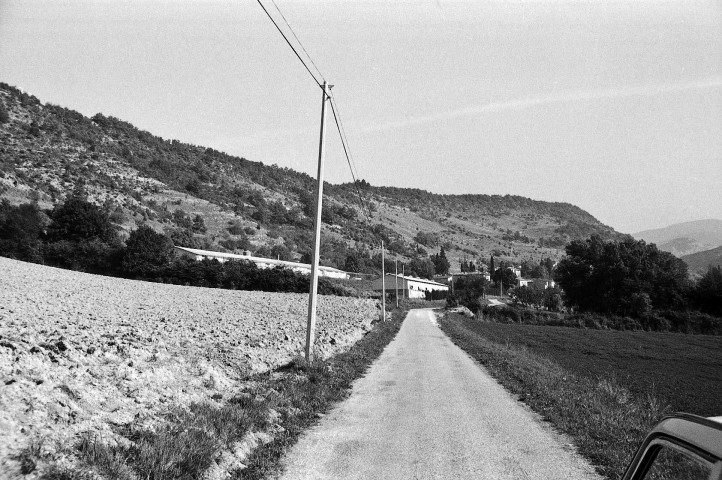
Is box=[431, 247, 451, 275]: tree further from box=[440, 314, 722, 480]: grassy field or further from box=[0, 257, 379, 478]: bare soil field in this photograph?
box=[0, 257, 379, 478]: bare soil field

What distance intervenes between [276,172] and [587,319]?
102452 mm

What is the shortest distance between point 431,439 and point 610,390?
9.10 m

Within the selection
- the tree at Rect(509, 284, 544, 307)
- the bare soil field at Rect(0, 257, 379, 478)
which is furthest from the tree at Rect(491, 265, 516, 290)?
the bare soil field at Rect(0, 257, 379, 478)

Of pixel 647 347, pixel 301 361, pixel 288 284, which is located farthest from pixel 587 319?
pixel 301 361

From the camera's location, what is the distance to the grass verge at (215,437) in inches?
208

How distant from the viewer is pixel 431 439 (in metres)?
8.45

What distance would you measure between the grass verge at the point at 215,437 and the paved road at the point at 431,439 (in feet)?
1.24

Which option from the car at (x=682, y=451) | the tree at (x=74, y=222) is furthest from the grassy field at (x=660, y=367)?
the tree at (x=74, y=222)

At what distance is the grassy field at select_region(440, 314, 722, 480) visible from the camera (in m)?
8.24

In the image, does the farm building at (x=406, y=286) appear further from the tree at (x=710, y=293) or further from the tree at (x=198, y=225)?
the tree at (x=710, y=293)

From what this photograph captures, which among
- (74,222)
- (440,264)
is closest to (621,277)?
(74,222)

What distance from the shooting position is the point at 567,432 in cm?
899

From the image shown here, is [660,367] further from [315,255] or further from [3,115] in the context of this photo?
[3,115]

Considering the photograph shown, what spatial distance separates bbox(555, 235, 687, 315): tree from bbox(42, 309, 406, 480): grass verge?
7710 centimetres
